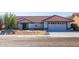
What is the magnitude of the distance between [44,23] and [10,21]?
21cm

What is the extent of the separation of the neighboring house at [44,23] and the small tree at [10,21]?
27 mm

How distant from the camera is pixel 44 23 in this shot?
1205mm

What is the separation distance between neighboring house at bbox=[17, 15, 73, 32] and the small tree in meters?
0.03

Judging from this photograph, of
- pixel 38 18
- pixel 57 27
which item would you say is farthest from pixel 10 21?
pixel 57 27

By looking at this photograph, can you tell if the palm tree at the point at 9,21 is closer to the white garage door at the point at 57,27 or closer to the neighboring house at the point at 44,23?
the neighboring house at the point at 44,23

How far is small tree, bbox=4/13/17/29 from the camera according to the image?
1196 mm

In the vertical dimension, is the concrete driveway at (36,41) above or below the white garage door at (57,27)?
below

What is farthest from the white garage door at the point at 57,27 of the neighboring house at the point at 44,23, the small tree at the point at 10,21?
the small tree at the point at 10,21

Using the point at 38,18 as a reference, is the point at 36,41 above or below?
below

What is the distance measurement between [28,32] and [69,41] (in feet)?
0.83

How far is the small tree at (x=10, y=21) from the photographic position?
120cm

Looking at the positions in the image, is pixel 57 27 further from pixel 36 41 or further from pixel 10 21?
pixel 10 21
